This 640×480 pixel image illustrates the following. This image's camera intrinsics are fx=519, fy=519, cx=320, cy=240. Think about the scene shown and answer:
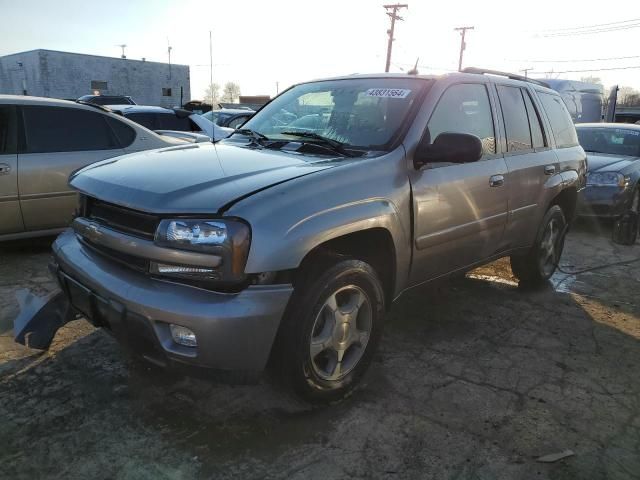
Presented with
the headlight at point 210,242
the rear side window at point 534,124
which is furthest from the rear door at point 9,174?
the rear side window at point 534,124

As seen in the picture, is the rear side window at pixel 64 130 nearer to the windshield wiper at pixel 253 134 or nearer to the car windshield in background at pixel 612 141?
the windshield wiper at pixel 253 134

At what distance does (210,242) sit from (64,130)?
4.02m

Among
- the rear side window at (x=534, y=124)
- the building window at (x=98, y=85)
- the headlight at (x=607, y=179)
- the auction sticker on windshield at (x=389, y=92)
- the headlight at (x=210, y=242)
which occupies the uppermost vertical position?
the building window at (x=98, y=85)

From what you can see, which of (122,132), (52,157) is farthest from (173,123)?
(52,157)

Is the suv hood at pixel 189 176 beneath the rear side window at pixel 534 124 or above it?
beneath

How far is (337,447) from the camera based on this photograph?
2.55m

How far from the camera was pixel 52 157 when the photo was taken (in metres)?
5.25

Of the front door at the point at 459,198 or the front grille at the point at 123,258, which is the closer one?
the front grille at the point at 123,258

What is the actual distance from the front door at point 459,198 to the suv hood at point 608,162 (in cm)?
482

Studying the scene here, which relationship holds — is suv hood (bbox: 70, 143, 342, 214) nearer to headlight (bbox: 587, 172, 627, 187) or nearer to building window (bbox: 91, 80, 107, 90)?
headlight (bbox: 587, 172, 627, 187)

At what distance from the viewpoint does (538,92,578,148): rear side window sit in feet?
15.8

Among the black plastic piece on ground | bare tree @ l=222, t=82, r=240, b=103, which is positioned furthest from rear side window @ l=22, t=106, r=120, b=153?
bare tree @ l=222, t=82, r=240, b=103

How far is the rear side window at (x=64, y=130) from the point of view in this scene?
525cm

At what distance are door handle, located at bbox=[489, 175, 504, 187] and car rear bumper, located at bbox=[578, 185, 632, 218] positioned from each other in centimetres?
447
